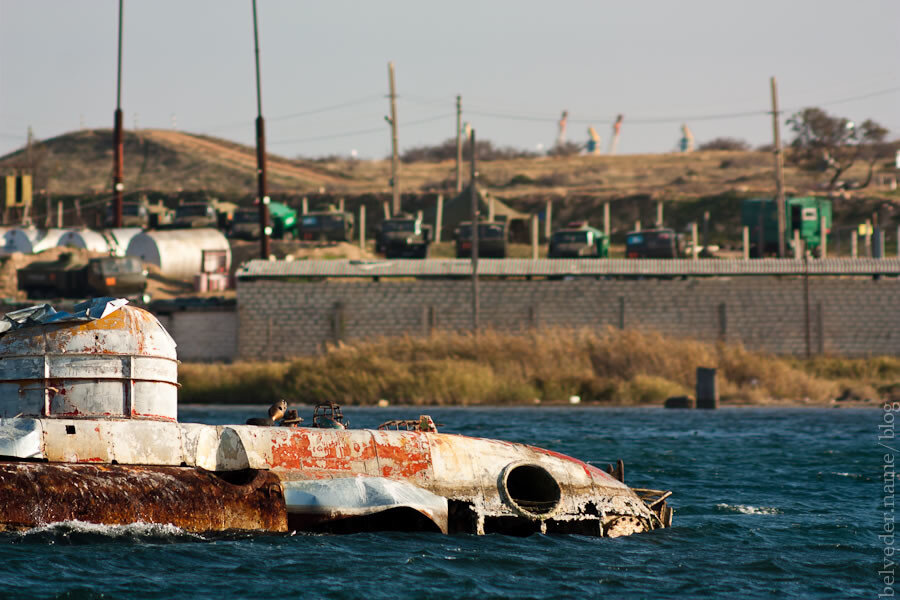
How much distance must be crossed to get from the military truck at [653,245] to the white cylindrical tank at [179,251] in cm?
2036

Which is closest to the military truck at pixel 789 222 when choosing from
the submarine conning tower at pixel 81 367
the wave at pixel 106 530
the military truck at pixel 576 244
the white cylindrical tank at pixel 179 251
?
the military truck at pixel 576 244

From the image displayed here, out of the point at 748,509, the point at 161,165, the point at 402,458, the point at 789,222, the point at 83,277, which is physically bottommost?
the point at 748,509

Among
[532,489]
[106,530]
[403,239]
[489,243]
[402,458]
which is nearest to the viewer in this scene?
[106,530]

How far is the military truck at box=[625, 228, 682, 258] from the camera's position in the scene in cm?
5653

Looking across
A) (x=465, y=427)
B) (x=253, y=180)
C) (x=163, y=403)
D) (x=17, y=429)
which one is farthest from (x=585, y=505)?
(x=253, y=180)

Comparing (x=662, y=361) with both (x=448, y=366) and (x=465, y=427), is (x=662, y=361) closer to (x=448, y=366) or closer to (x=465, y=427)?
(x=448, y=366)

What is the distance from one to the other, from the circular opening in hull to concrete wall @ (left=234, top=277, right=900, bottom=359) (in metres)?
31.8

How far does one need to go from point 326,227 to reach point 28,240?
50.5 ft

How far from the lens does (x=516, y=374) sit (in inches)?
1698

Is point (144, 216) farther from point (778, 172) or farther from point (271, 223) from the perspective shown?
point (778, 172)

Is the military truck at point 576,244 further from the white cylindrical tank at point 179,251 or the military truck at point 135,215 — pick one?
the military truck at point 135,215

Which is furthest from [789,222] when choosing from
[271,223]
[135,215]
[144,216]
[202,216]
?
[135,215]

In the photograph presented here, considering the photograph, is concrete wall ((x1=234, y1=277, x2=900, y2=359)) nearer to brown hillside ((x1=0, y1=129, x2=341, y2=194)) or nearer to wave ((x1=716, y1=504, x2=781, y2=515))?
wave ((x1=716, y1=504, x2=781, y2=515))

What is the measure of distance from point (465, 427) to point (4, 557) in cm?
1827
